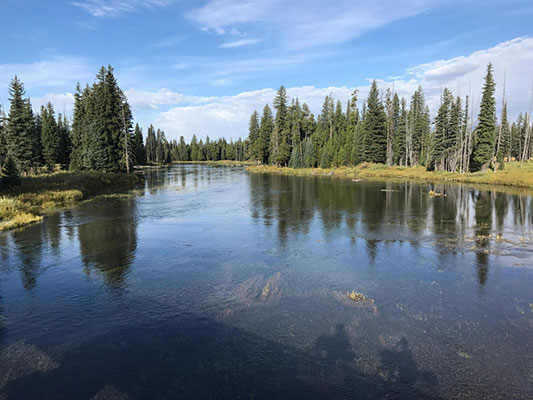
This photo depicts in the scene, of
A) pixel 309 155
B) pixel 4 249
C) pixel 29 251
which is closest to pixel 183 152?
pixel 309 155

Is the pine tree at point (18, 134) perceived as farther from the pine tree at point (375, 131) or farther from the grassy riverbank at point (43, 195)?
the pine tree at point (375, 131)

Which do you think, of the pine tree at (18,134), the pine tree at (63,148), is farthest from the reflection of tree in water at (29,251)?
the pine tree at (63,148)

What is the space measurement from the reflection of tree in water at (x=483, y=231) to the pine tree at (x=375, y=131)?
44687 millimetres

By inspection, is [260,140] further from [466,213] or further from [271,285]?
[271,285]

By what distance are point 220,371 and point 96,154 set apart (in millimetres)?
53439

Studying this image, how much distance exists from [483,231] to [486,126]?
49197 mm

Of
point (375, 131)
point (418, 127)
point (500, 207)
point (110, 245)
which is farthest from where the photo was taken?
point (418, 127)

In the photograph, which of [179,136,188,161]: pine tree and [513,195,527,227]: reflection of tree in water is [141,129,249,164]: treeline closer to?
[179,136,188,161]: pine tree

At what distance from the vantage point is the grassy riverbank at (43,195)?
24.1 meters

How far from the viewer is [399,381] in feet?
24.4

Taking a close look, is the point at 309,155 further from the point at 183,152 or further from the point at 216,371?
the point at 183,152

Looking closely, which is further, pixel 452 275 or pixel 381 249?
pixel 381 249

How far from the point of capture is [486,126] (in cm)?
6069

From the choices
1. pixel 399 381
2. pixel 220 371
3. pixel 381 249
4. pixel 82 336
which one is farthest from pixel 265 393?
pixel 381 249
